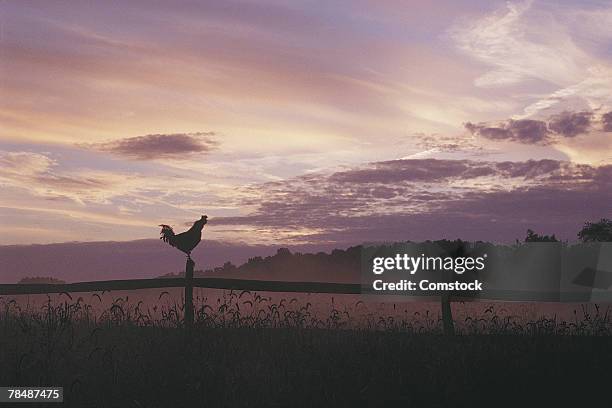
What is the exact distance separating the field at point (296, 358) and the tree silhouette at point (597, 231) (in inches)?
808

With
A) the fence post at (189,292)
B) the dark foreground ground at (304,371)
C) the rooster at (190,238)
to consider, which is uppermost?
the rooster at (190,238)

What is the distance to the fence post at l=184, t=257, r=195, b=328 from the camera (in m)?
12.0

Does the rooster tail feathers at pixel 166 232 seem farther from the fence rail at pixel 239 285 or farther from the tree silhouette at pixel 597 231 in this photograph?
the tree silhouette at pixel 597 231

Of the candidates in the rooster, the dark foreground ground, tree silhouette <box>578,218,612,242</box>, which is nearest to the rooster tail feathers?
the rooster

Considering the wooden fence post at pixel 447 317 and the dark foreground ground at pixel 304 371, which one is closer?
the dark foreground ground at pixel 304 371

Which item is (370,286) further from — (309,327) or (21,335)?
(21,335)

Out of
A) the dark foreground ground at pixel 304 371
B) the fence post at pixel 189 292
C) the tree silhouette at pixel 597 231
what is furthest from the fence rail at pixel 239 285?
the tree silhouette at pixel 597 231

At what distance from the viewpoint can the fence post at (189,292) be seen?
12.0m

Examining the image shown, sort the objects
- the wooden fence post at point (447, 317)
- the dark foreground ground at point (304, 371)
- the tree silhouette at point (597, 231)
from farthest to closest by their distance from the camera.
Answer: the tree silhouette at point (597, 231) < the wooden fence post at point (447, 317) < the dark foreground ground at point (304, 371)

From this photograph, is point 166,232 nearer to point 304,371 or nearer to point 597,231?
point 304,371

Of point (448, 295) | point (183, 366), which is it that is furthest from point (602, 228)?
point (183, 366)

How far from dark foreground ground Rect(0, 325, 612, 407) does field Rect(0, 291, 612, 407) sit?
0.07 feet

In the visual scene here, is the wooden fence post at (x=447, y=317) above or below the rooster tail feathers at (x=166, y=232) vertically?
below

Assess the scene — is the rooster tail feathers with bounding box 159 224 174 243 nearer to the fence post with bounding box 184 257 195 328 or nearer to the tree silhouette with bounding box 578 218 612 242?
the fence post with bounding box 184 257 195 328
